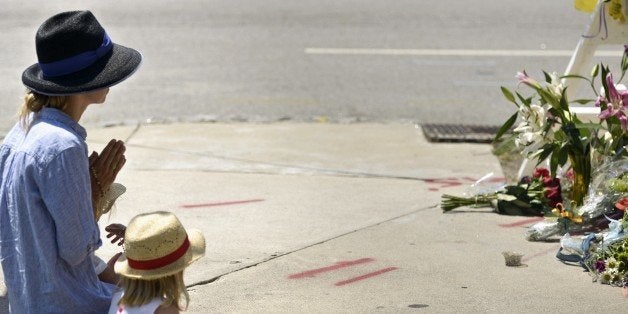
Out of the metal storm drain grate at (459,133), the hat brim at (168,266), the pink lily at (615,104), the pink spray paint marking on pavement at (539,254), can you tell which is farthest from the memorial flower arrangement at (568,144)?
the hat brim at (168,266)

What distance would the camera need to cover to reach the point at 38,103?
3.45 metres

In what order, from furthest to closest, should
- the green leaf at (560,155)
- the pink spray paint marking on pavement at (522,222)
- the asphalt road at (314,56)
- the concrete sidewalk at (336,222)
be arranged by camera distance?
1. the asphalt road at (314,56)
2. the pink spray paint marking on pavement at (522,222)
3. the green leaf at (560,155)
4. the concrete sidewalk at (336,222)

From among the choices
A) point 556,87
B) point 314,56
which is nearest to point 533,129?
point 556,87

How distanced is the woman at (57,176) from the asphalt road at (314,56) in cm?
512

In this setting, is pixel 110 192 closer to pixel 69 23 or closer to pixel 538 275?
pixel 69 23

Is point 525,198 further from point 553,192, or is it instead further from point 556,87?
point 556,87

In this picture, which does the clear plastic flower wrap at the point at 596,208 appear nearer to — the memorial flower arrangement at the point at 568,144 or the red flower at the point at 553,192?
the memorial flower arrangement at the point at 568,144

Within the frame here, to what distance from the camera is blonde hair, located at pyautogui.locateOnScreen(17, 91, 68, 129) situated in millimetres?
3438

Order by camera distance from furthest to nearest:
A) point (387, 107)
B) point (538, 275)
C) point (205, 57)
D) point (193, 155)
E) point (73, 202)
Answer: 1. point (205, 57)
2. point (387, 107)
3. point (193, 155)
4. point (538, 275)
5. point (73, 202)

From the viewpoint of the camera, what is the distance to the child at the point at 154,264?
3.25 m

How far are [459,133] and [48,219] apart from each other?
5229 mm

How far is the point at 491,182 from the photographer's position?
6.75 meters

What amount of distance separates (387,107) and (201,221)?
3.59m

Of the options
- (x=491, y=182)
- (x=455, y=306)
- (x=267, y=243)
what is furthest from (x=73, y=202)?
(x=491, y=182)
